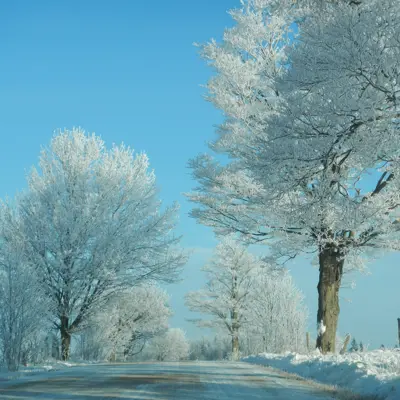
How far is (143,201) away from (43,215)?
393cm

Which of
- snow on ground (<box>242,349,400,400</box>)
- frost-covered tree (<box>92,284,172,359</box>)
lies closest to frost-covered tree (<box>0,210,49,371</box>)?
snow on ground (<box>242,349,400,400</box>)

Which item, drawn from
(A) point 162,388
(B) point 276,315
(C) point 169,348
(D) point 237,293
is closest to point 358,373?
(A) point 162,388

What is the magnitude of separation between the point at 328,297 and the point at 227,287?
821 inches

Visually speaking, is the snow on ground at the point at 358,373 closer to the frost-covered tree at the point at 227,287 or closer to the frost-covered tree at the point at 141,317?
the frost-covered tree at the point at 227,287

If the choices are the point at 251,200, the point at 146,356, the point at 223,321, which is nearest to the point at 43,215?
the point at 251,200

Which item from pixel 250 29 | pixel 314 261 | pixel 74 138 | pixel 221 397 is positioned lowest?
pixel 221 397

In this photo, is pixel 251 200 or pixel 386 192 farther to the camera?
pixel 251 200

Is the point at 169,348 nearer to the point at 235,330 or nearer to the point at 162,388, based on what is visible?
the point at 235,330

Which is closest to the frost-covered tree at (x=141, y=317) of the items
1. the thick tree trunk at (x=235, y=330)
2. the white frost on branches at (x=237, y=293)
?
the white frost on branches at (x=237, y=293)

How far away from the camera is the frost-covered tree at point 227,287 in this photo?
34.1 meters

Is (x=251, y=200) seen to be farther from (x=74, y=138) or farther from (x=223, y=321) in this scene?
(x=223, y=321)

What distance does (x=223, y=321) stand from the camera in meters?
34.4

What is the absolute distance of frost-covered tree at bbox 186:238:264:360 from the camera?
34094mm

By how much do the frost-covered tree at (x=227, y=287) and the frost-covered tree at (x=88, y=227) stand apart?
1414cm
